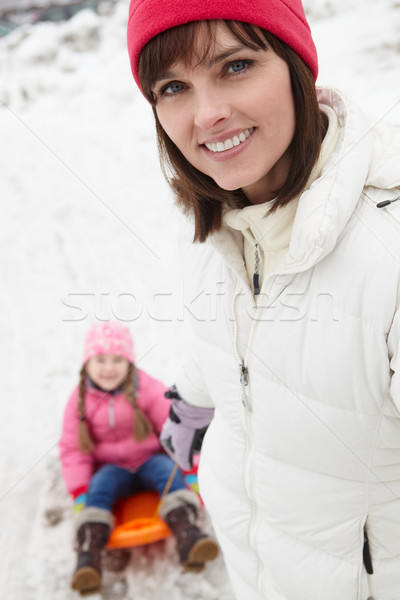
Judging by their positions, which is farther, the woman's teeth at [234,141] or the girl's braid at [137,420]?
the girl's braid at [137,420]

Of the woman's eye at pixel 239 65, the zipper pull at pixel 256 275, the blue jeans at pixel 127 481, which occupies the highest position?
the woman's eye at pixel 239 65

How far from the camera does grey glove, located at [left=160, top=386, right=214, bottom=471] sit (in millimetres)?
1527

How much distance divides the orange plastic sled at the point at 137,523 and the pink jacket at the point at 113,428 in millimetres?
186

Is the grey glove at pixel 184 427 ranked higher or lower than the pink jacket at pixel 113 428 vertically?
A: higher

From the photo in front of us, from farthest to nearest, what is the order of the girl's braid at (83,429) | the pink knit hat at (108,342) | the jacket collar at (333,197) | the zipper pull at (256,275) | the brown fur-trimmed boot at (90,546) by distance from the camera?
the pink knit hat at (108,342) < the girl's braid at (83,429) < the brown fur-trimmed boot at (90,546) < the zipper pull at (256,275) < the jacket collar at (333,197)

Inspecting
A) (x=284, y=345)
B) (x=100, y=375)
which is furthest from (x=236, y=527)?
(x=100, y=375)

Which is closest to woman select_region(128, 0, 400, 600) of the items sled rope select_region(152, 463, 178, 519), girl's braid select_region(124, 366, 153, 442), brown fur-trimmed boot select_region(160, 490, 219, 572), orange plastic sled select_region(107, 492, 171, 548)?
brown fur-trimmed boot select_region(160, 490, 219, 572)

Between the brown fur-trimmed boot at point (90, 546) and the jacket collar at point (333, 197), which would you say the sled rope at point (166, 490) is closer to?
the brown fur-trimmed boot at point (90, 546)

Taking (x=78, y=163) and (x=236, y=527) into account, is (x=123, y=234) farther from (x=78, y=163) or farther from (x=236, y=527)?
(x=236, y=527)

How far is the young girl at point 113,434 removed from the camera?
2.40m

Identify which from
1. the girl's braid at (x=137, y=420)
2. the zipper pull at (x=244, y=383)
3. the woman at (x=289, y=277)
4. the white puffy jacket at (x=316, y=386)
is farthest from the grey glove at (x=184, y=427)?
the girl's braid at (x=137, y=420)

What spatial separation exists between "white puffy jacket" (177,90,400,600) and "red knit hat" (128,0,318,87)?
140 millimetres

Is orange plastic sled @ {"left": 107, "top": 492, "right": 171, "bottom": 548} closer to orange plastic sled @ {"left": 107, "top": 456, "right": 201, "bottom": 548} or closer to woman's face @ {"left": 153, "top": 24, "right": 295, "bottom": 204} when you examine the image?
orange plastic sled @ {"left": 107, "top": 456, "right": 201, "bottom": 548}

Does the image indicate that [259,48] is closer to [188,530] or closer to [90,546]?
[188,530]
